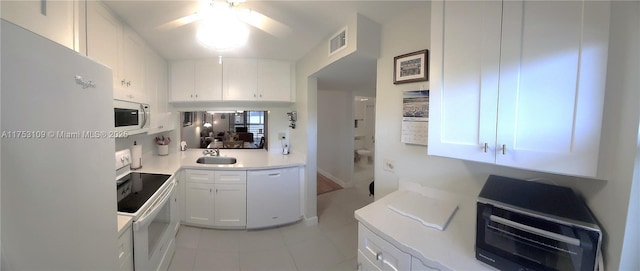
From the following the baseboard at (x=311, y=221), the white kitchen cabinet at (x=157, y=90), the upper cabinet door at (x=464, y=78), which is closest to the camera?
the upper cabinet door at (x=464, y=78)

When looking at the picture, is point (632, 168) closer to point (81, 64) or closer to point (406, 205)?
point (406, 205)

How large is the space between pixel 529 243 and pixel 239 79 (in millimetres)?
3024

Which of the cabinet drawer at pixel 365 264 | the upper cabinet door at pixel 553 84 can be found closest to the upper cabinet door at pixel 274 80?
the cabinet drawer at pixel 365 264

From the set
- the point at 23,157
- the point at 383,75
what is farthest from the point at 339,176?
the point at 23,157

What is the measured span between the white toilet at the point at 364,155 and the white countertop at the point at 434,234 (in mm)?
4295

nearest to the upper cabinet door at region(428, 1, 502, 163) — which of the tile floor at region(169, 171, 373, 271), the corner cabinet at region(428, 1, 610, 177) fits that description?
the corner cabinet at region(428, 1, 610, 177)

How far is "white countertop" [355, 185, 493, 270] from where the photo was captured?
2.89ft

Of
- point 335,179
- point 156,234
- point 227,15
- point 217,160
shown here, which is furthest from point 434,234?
point 335,179

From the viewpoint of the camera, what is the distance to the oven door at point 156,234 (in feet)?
4.36

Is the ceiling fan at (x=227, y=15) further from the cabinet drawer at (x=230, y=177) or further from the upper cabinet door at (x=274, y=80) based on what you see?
the cabinet drawer at (x=230, y=177)

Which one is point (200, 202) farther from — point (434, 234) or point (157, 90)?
point (434, 234)

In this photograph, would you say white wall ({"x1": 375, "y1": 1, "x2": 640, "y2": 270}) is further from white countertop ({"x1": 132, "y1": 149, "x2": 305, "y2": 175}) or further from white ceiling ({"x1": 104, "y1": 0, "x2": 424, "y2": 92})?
white countertop ({"x1": 132, "y1": 149, "x2": 305, "y2": 175})

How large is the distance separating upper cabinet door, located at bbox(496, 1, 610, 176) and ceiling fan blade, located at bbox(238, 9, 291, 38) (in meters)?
1.52

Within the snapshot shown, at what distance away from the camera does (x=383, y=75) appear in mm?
1713
